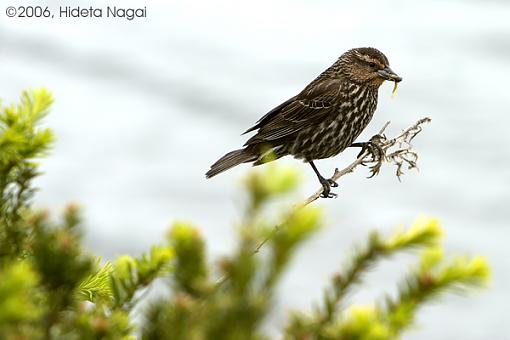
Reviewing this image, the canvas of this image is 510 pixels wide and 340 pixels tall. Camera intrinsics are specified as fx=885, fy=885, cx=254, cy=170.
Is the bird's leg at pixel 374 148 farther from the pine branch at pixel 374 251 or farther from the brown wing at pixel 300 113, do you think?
the pine branch at pixel 374 251

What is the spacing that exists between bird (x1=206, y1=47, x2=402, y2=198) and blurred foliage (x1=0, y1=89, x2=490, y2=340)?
4.01 meters

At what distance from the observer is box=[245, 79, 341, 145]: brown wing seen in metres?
5.61

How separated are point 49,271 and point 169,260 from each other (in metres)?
0.25

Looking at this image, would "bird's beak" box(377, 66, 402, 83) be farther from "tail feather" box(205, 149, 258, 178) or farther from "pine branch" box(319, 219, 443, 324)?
"pine branch" box(319, 219, 443, 324)

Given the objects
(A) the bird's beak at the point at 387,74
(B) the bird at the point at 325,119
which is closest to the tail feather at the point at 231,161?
(B) the bird at the point at 325,119

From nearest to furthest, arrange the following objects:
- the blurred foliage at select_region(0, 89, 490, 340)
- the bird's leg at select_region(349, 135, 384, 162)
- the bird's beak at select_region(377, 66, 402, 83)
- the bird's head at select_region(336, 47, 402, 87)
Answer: the blurred foliage at select_region(0, 89, 490, 340), the bird's leg at select_region(349, 135, 384, 162), the bird's beak at select_region(377, 66, 402, 83), the bird's head at select_region(336, 47, 402, 87)

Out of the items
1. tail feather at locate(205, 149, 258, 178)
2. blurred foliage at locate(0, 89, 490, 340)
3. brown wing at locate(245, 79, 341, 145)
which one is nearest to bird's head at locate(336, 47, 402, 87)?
brown wing at locate(245, 79, 341, 145)

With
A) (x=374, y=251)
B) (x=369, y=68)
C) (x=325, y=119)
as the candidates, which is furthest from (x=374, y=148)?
(x=374, y=251)

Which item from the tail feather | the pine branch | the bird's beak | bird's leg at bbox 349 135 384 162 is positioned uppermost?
the tail feather

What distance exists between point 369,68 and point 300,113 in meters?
0.53

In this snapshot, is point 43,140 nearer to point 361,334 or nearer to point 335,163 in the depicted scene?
point 361,334

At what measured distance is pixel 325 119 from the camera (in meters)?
5.59

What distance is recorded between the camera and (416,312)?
4.16 ft

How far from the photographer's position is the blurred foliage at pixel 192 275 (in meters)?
1.11
